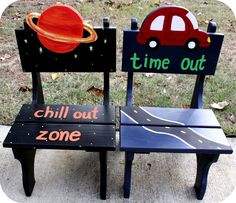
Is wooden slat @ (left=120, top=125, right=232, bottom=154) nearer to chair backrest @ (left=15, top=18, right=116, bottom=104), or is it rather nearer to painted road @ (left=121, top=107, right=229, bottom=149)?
painted road @ (left=121, top=107, right=229, bottom=149)

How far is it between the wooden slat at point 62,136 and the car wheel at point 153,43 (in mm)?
669

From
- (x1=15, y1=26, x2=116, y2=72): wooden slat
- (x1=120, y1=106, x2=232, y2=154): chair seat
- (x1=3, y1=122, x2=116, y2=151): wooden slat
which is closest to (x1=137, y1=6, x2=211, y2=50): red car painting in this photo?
(x1=15, y1=26, x2=116, y2=72): wooden slat

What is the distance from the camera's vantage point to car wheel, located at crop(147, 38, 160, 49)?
8.00 feet

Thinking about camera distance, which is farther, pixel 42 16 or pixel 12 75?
pixel 12 75

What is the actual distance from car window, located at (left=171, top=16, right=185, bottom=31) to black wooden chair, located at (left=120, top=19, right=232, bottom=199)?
16cm

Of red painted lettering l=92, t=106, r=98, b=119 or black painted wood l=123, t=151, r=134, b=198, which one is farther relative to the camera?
red painted lettering l=92, t=106, r=98, b=119

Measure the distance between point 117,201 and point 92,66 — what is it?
1050 millimetres

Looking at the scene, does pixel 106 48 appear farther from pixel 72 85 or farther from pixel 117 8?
pixel 117 8

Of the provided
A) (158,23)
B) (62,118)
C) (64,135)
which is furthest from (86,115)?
(158,23)

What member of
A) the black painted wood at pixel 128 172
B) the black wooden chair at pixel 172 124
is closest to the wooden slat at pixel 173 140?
the black wooden chair at pixel 172 124

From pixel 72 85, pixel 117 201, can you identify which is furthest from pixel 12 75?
pixel 117 201

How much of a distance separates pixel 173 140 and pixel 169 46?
2.38 feet

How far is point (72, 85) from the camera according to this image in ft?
12.0

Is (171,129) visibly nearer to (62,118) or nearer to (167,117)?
(167,117)
